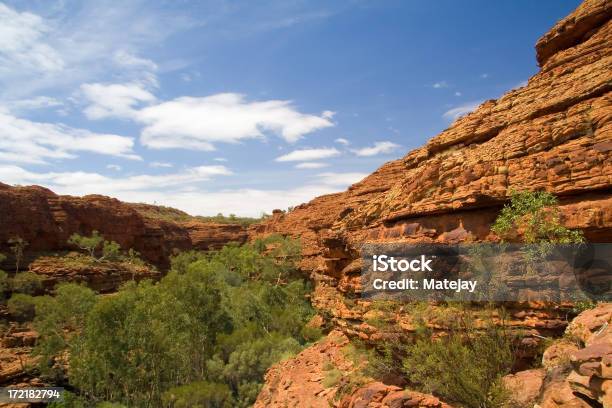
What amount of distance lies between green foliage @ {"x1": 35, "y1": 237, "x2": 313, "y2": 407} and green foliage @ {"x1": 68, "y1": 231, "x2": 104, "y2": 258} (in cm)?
1511

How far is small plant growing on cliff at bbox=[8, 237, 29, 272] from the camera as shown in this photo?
37438 mm

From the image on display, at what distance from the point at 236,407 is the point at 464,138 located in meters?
18.0

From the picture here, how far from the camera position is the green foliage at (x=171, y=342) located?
21125mm

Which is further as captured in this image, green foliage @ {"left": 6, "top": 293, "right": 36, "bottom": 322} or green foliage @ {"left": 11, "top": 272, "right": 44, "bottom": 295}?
green foliage @ {"left": 11, "top": 272, "right": 44, "bottom": 295}

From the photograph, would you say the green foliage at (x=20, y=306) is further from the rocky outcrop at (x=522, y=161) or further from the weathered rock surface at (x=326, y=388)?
the rocky outcrop at (x=522, y=161)

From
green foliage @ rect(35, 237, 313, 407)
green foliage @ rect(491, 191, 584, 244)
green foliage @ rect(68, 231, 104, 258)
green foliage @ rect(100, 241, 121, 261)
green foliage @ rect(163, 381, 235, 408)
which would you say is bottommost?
green foliage @ rect(163, 381, 235, 408)

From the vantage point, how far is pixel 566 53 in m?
12.4

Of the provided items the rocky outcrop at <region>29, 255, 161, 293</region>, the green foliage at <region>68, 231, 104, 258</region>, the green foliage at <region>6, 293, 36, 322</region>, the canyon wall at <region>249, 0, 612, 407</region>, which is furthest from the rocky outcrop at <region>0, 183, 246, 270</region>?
the canyon wall at <region>249, 0, 612, 407</region>

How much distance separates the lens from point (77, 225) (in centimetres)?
4616

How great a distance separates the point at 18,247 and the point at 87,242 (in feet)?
22.2

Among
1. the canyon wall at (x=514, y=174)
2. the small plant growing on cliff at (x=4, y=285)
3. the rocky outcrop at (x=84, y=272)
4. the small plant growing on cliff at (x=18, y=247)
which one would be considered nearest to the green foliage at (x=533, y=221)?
the canyon wall at (x=514, y=174)

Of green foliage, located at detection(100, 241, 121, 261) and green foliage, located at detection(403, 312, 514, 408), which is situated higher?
green foliage, located at detection(100, 241, 121, 261)

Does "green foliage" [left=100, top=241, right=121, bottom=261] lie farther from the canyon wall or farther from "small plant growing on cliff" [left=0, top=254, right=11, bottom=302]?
the canyon wall

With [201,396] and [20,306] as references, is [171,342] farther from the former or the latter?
[20,306]
